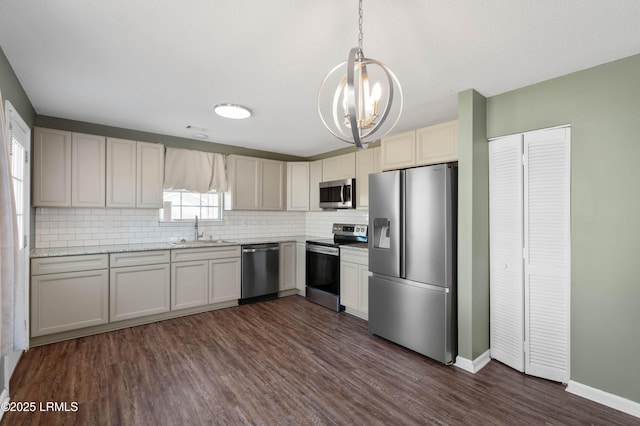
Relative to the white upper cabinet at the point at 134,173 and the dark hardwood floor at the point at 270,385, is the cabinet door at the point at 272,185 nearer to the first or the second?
the white upper cabinet at the point at 134,173

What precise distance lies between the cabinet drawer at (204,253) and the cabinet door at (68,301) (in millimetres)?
754

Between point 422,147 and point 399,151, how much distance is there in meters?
0.29

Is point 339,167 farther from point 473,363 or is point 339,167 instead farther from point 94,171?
point 94,171

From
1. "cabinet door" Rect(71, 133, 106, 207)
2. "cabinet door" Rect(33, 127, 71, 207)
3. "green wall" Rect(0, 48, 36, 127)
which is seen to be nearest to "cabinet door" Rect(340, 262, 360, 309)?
"cabinet door" Rect(71, 133, 106, 207)

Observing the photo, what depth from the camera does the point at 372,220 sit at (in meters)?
3.29

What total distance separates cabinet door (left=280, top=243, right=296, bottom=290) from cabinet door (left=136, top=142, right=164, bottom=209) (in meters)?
1.88

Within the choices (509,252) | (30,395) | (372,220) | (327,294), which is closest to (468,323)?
(509,252)

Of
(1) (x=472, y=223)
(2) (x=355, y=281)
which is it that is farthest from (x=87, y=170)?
(1) (x=472, y=223)

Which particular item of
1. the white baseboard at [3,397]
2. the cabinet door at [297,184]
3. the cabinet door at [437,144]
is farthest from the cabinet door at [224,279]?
the cabinet door at [437,144]

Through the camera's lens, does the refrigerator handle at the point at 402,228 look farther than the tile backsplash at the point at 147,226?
No

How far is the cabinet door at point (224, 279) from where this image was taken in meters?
4.12

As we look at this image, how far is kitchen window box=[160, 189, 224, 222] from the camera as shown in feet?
13.8

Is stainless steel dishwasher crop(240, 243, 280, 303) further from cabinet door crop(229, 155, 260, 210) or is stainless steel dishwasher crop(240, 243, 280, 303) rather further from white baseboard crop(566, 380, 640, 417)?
white baseboard crop(566, 380, 640, 417)

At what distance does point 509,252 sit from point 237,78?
2719mm
